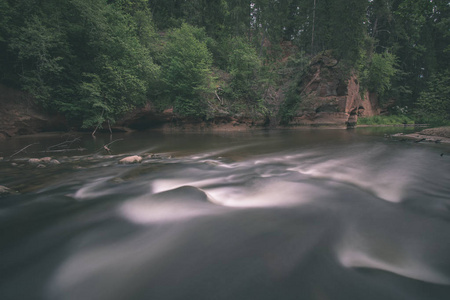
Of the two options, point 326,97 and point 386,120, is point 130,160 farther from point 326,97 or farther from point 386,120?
point 386,120

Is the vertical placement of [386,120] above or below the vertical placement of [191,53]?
below

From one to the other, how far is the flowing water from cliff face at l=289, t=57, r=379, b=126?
15.6 meters

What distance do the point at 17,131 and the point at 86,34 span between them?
267 inches

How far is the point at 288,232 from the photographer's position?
1.73 meters

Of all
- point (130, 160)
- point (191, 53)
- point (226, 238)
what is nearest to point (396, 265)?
point (226, 238)

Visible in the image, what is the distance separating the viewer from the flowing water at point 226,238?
1.14 meters

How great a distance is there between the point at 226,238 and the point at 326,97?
19209 mm

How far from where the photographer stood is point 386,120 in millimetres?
23875

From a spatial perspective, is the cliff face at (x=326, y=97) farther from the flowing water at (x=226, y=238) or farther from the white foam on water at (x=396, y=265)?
the white foam on water at (x=396, y=265)

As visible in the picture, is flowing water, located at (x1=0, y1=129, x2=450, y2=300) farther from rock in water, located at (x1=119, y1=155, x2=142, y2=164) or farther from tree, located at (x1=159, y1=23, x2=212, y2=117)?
tree, located at (x1=159, y1=23, x2=212, y2=117)

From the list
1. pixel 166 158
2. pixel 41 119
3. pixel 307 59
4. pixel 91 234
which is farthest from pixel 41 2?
pixel 307 59

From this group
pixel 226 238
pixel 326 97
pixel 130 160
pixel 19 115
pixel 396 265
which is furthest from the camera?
pixel 326 97

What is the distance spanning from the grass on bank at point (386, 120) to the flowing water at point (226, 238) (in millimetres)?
24083

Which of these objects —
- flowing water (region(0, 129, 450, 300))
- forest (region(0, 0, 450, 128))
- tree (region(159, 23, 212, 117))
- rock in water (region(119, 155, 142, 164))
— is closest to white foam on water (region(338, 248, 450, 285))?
flowing water (region(0, 129, 450, 300))
